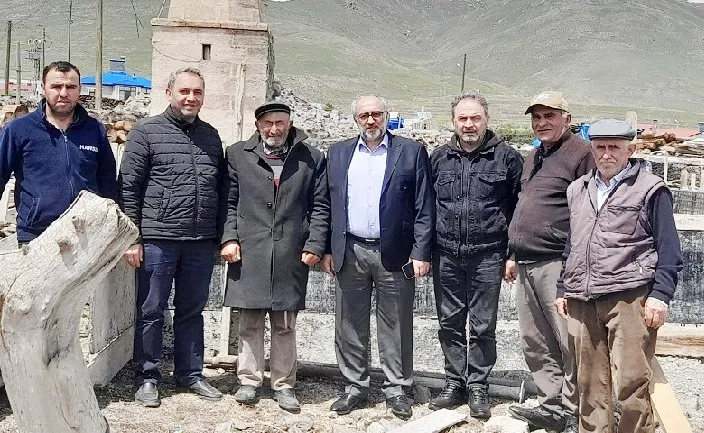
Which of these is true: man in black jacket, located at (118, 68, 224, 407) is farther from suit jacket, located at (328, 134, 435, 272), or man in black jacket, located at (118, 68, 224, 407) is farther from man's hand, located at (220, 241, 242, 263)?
suit jacket, located at (328, 134, 435, 272)

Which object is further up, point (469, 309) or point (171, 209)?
point (171, 209)

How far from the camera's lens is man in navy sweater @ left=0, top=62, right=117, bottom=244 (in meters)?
4.61

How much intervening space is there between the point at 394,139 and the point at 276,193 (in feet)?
2.78

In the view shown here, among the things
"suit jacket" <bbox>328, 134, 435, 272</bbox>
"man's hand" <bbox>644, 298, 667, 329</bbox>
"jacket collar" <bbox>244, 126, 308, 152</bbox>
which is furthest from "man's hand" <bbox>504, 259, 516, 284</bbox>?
"jacket collar" <bbox>244, 126, 308, 152</bbox>

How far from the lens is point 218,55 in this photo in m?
10.5

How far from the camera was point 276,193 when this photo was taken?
5.04 meters

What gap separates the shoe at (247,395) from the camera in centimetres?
507

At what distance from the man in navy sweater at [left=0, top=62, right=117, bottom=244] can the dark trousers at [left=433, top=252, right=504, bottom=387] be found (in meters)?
2.34

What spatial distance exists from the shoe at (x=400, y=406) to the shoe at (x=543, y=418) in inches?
27.7

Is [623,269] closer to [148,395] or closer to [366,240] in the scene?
[366,240]

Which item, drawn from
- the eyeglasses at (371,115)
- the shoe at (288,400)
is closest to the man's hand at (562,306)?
the eyeglasses at (371,115)

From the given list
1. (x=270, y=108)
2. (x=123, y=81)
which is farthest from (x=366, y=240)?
(x=123, y=81)

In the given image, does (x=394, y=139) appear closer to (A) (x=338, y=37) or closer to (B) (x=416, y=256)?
(B) (x=416, y=256)

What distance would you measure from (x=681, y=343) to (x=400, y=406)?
241cm
